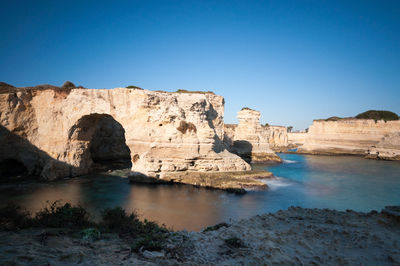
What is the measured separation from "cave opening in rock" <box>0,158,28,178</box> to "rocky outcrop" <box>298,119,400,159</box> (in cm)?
4510

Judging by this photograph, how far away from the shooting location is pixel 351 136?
137 ft

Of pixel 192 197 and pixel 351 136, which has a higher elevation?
pixel 351 136

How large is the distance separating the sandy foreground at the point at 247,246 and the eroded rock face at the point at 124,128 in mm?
10844

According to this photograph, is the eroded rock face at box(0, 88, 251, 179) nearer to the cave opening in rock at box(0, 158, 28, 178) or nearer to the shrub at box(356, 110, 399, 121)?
the cave opening in rock at box(0, 158, 28, 178)

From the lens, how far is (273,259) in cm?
431

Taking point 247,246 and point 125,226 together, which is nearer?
point 247,246

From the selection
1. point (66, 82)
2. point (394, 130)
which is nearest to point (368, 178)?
point (394, 130)

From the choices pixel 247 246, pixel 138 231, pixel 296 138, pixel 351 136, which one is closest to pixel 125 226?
pixel 138 231

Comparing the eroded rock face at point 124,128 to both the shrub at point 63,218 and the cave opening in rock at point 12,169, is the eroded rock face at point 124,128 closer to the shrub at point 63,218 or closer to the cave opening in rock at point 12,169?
the cave opening in rock at point 12,169

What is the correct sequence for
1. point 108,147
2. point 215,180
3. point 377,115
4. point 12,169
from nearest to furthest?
point 215,180 → point 12,169 → point 108,147 → point 377,115

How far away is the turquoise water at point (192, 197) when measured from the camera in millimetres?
10609

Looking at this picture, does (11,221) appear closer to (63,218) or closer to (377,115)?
(63,218)

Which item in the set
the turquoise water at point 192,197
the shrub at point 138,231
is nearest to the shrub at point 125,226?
the shrub at point 138,231

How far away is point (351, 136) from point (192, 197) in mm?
40236
